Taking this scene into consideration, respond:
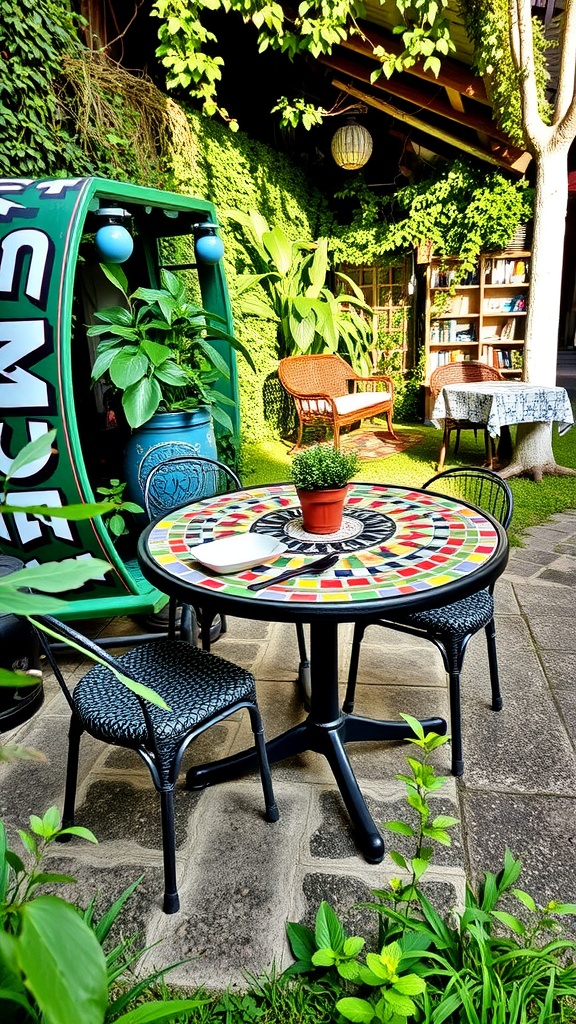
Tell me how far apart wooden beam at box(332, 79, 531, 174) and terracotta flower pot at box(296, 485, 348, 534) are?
19.4 feet

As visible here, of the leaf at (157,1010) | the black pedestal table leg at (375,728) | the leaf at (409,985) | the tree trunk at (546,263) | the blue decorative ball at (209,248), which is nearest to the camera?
the leaf at (157,1010)

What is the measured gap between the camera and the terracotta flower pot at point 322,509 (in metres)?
1.58

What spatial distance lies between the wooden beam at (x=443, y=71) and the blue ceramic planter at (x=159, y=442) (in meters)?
4.08

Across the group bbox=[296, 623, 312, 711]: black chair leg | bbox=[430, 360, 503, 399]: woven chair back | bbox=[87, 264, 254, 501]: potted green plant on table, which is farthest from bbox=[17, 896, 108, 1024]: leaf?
bbox=[430, 360, 503, 399]: woven chair back

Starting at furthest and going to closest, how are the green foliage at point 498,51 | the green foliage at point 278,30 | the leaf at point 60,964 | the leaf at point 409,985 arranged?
the green foliage at point 498,51, the green foliage at point 278,30, the leaf at point 409,985, the leaf at point 60,964

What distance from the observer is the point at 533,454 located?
16.0 ft

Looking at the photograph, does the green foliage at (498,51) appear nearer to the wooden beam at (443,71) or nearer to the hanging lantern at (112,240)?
the wooden beam at (443,71)

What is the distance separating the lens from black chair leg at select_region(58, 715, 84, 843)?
5.12 ft

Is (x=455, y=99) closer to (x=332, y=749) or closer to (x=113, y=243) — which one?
(x=113, y=243)

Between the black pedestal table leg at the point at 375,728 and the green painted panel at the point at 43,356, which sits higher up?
the green painted panel at the point at 43,356

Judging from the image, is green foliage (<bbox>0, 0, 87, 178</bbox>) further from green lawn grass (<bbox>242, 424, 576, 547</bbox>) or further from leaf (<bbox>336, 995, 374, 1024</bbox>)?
leaf (<bbox>336, 995, 374, 1024</bbox>)

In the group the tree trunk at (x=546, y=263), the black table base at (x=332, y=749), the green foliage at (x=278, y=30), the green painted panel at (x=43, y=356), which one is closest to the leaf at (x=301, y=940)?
the black table base at (x=332, y=749)

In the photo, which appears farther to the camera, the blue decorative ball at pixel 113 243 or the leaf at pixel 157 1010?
the blue decorative ball at pixel 113 243

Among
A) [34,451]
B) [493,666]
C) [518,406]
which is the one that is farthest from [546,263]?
[34,451]
